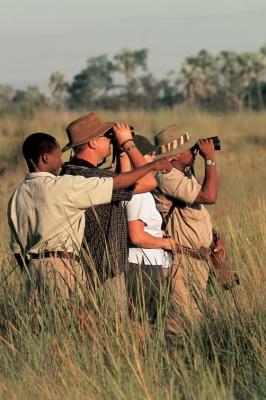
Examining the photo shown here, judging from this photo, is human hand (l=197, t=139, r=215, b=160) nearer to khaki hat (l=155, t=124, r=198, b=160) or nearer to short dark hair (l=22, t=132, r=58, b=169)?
khaki hat (l=155, t=124, r=198, b=160)

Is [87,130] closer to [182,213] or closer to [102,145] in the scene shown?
[102,145]

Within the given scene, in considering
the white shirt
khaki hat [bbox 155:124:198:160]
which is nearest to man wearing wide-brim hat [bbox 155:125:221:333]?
khaki hat [bbox 155:124:198:160]

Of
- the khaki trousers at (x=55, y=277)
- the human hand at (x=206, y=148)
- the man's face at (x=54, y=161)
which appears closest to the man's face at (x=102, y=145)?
the man's face at (x=54, y=161)

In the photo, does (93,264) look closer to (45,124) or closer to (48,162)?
(48,162)

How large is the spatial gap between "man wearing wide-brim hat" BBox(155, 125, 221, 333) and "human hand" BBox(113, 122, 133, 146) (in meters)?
0.82

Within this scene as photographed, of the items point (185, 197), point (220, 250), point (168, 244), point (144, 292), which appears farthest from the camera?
point (220, 250)

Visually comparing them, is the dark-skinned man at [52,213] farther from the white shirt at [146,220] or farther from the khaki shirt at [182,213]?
the khaki shirt at [182,213]

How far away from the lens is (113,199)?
226 inches

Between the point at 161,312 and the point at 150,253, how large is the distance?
41.7 inches

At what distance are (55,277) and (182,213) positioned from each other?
1388 millimetres

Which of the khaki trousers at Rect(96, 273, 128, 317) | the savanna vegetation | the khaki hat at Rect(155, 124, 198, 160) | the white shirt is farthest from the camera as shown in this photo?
the savanna vegetation

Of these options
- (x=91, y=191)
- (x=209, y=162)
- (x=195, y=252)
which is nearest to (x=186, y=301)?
(x=91, y=191)

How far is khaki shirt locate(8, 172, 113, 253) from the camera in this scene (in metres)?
5.59

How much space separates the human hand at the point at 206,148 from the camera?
6.76 meters
